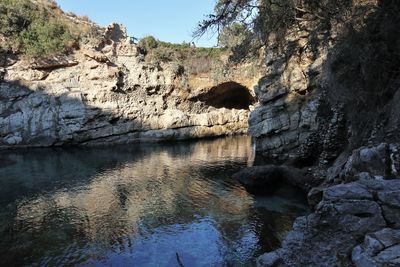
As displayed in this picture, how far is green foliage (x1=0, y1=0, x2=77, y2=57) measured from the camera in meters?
40.2

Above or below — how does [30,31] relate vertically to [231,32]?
above

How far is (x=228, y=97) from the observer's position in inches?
2050

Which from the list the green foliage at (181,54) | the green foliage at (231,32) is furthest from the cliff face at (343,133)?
the green foliage at (181,54)

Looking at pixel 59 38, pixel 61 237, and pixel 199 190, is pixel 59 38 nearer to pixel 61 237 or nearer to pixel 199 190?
pixel 199 190

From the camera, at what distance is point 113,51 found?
145 ft

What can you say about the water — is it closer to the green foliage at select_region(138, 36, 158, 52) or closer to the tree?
the tree

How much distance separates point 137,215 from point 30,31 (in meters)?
32.6

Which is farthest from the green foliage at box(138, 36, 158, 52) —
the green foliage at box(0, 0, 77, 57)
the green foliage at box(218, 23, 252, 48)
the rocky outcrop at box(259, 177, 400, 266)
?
the rocky outcrop at box(259, 177, 400, 266)

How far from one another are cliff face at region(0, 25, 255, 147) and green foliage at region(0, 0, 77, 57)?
139cm

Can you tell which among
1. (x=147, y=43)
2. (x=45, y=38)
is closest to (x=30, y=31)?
(x=45, y=38)

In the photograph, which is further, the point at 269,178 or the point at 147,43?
the point at 147,43

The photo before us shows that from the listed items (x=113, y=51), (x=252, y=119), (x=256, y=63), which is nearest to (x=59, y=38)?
(x=113, y=51)

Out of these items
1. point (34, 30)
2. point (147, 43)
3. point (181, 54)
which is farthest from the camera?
point (181, 54)

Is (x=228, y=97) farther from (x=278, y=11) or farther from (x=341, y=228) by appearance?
(x=341, y=228)
